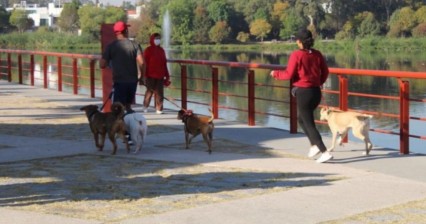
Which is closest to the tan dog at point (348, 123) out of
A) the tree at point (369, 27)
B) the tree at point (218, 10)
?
the tree at point (369, 27)

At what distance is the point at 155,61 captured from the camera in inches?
627

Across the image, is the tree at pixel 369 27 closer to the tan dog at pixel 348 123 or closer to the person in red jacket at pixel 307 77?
the tan dog at pixel 348 123

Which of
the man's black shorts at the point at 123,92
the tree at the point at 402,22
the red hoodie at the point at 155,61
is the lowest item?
the man's black shorts at the point at 123,92

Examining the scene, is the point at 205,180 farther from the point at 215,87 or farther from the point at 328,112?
the point at 215,87

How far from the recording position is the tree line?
73119 mm

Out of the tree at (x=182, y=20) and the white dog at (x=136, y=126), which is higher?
the tree at (x=182, y=20)

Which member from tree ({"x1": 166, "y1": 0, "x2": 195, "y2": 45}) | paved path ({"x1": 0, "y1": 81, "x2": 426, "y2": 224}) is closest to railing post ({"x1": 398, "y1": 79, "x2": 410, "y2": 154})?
paved path ({"x1": 0, "y1": 81, "x2": 426, "y2": 224})

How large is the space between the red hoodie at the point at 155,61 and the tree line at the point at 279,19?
2025 inches

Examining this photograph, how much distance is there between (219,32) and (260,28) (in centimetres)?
479

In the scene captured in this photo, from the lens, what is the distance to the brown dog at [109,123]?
11234 millimetres

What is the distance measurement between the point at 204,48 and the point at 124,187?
202 feet

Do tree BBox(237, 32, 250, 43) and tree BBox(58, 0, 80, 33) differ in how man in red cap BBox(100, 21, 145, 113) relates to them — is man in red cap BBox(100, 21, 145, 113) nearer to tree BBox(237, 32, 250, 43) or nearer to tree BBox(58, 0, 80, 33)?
tree BBox(237, 32, 250, 43)

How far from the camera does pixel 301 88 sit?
34.6 ft

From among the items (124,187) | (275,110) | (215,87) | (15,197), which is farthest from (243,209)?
(275,110)
